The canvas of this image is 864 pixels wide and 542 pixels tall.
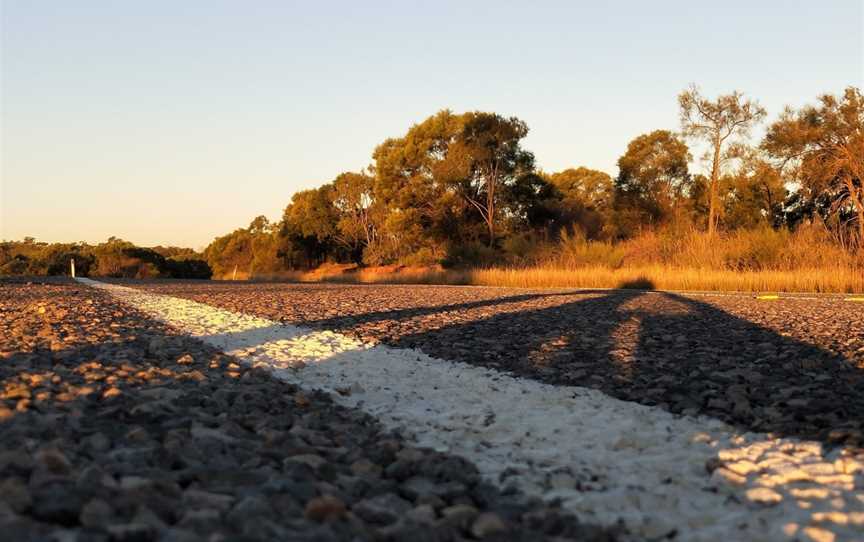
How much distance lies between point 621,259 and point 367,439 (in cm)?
1882

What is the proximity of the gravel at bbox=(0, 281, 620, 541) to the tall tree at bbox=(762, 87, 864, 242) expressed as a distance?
2490 cm

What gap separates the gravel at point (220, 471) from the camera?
1.71 m

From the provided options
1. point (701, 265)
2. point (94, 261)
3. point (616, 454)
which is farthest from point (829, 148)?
point (94, 261)

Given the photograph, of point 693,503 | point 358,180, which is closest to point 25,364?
point 693,503

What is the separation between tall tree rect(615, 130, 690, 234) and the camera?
3644 cm

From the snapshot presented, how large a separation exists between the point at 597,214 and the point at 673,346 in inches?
1383

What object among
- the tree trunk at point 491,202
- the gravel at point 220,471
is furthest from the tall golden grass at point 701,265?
the gravel at point 220,471

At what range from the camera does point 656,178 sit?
36.7 meters

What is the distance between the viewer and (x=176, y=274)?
3916cm

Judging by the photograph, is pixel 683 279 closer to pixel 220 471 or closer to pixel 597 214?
pixel 220 471

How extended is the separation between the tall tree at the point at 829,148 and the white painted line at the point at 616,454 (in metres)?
23.8

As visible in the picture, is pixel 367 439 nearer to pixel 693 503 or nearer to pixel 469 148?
pixel 693 503

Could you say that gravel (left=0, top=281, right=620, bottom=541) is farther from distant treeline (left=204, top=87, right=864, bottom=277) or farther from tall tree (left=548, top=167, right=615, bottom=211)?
tall tree (left=548, top=167, right=615, bottom=211)

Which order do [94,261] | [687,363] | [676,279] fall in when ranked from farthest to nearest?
1. [94,261]
2. [676,279]
3. [687,363]
